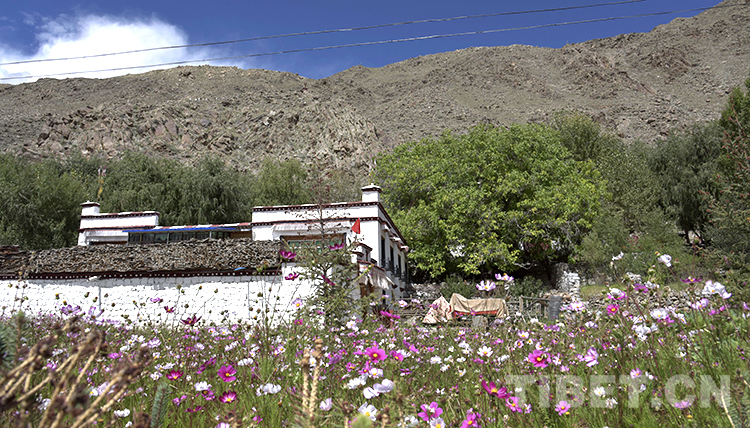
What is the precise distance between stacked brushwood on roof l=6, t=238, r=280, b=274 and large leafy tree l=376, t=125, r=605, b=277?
467 inches

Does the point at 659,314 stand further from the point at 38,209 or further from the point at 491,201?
the point at 38,209

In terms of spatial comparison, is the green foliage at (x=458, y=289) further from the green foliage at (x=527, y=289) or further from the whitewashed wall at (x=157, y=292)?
the whitewashed wall at (x=157, y=292)

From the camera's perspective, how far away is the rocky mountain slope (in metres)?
59.1

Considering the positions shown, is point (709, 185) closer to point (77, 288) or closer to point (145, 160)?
point (77, 288)

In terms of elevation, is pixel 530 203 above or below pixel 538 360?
above

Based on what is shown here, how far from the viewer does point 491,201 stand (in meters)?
23.9

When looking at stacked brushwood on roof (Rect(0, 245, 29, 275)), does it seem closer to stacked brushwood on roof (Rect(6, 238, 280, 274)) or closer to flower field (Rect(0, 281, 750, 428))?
stacked brushwood on roof (Rect(6, 238, 280, 274))

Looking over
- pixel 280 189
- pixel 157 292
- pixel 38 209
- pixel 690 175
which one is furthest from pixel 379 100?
pixel 157 292

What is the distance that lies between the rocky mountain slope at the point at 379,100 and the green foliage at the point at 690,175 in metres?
33.0

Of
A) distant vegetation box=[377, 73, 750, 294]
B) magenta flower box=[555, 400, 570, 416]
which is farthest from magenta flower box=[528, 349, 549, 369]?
distant vegetation box=[377, 73, 750, 294]

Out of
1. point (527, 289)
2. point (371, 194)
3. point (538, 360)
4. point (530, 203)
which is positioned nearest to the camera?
point (538, 360)

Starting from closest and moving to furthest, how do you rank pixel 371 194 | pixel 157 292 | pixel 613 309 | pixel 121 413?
1. pixel 121 413
2. pixel 613 309
3. pixel 157 292
4. pixel 371 194

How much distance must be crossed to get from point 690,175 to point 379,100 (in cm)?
7634

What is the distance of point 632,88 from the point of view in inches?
3280
